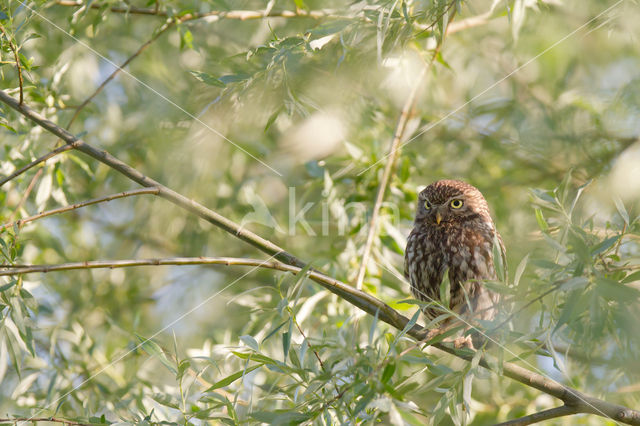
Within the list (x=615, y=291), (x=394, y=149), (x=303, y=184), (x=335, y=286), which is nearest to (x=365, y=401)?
(x=335, y=286)

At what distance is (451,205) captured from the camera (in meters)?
2.90

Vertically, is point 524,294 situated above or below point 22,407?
above

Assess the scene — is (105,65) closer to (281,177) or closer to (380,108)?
(281,177)

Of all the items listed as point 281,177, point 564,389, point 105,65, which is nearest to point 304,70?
point 281,177

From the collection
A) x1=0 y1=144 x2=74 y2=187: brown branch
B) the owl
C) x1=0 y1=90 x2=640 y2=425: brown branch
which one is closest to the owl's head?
the owl

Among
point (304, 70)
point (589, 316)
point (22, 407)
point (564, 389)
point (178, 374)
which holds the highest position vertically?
point (304, 70)

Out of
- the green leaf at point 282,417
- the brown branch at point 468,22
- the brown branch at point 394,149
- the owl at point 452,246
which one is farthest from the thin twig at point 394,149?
the green leaf at point 282,417

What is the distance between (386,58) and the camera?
8.23 ft

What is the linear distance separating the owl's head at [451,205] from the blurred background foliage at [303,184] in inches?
8.6

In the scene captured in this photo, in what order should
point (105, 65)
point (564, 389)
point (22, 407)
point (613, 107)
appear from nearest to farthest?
point (564, 389) → point (22, 407) → point (613, 107) → point (105, 65)

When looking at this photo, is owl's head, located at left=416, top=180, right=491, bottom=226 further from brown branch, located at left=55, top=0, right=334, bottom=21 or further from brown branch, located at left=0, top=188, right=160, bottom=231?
brown branch, located at left=0, top=188, right=160, bottom=231

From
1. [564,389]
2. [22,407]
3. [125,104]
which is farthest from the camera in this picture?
[125,104]

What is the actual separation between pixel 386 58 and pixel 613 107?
4.58ft

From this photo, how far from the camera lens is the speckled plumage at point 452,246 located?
266 centimetres
